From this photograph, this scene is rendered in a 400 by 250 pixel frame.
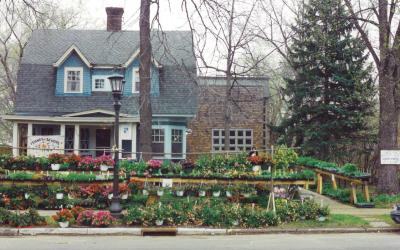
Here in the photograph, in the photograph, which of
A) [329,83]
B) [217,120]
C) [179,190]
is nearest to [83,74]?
[217,120]

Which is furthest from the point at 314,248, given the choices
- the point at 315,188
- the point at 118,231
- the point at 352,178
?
the point at 315,188

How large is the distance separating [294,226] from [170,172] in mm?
4484

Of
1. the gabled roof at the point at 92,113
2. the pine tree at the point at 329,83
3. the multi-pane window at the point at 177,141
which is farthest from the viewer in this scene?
the multi-pane window at the point at 177,141

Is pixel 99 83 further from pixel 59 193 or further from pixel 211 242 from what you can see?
pixel 211 242

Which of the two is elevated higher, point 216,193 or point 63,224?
point 216,193

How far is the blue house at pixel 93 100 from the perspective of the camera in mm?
28359

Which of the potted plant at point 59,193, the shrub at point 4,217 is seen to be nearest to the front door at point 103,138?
the potted plant at point 59,193

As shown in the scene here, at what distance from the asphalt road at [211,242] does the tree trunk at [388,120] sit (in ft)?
21.0

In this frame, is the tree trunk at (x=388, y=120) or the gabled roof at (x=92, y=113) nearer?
the tree trunk at (x=388, y=120)

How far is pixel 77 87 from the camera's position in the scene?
29984 millimetres

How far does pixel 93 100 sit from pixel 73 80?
1.71m

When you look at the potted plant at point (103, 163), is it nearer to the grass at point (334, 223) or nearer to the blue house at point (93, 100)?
the grass at point (334, 223)

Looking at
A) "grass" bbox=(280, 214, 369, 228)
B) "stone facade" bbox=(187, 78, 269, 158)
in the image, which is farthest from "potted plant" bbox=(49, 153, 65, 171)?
"stone facade" bbox=(187, 78, 269, 158)

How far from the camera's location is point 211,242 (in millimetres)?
11961
